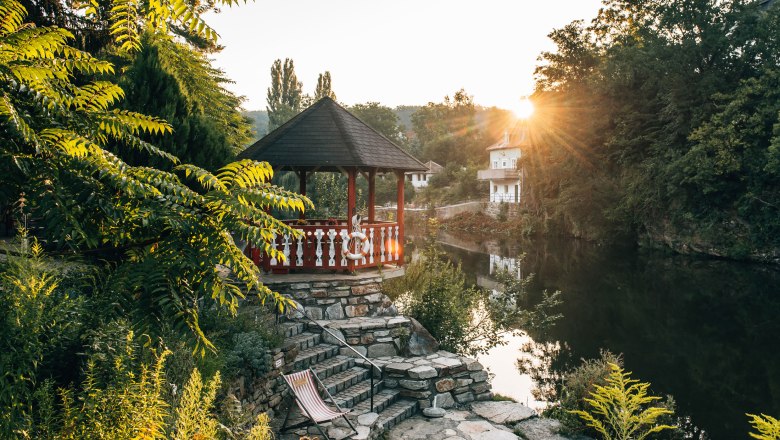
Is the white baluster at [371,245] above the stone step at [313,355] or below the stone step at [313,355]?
above

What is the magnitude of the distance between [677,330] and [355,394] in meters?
11.3

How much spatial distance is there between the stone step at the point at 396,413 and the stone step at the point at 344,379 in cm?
69

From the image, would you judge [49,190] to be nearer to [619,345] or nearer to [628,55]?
[619,345]

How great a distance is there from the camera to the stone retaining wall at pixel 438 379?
7770 mm

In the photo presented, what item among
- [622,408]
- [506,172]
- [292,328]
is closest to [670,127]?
[506,172]

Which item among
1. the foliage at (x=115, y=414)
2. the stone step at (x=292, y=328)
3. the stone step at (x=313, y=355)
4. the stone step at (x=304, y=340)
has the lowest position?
the stone step at (x=313, y=355)

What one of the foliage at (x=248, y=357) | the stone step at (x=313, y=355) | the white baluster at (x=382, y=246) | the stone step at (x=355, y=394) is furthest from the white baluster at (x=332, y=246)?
the foliage at (x=248, y=357)

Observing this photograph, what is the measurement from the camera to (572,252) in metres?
30.5

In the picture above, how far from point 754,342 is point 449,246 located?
20518 millimetres

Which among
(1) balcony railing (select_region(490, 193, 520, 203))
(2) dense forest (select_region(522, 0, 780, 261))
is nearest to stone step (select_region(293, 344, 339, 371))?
(2) dense forest (select_region(522, 0, 780, 261))

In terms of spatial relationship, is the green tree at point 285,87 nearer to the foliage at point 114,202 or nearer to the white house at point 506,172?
the white house at point 506,172

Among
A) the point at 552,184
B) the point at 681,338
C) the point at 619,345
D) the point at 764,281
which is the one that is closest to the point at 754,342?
the point at 681,338

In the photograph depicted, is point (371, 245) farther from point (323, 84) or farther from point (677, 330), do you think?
point (323, 84)

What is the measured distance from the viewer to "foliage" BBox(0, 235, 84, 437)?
7.86 feet
